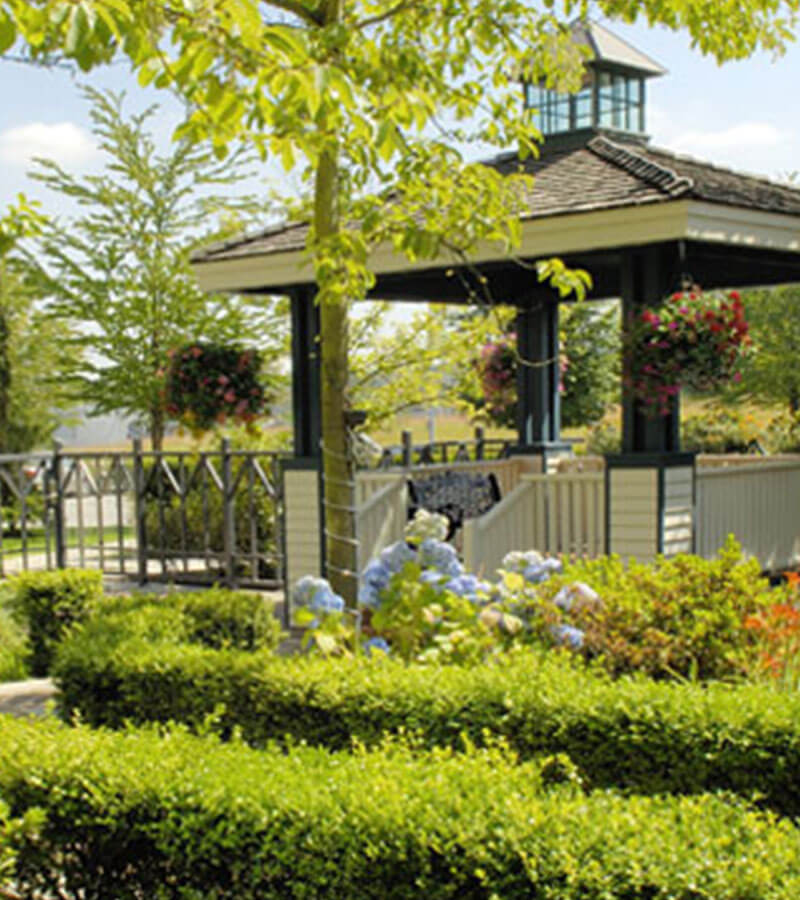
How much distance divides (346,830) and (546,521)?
6382 millimetres

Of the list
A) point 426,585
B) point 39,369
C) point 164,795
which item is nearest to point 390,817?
point 164,795

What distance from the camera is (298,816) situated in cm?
329

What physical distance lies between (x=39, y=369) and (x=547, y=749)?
60.9ft

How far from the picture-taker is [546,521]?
9.45m

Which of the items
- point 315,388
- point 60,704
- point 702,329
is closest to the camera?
point 60,704

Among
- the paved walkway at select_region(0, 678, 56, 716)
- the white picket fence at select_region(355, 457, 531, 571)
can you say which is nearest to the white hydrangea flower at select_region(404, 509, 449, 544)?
the paved walkway at select_region(0, 678, 56, 716)

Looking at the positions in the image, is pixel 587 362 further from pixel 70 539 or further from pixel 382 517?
pixel 382 517

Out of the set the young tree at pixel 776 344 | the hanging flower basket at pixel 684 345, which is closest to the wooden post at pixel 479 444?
the hanging flower basket at pixel 684 345

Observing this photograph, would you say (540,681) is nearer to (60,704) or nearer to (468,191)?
(60,704)

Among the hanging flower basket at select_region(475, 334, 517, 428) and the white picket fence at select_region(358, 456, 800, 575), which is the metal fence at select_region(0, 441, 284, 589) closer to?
the white picket fence at select_region(358, 456, 800, 575)

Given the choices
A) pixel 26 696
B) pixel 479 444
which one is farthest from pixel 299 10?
pixel 479 444

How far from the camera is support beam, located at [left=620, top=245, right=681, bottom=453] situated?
27.6 ft

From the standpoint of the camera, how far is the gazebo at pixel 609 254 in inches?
328

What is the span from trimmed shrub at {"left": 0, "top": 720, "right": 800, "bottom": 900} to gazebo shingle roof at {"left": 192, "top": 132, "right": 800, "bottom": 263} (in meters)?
4.73
